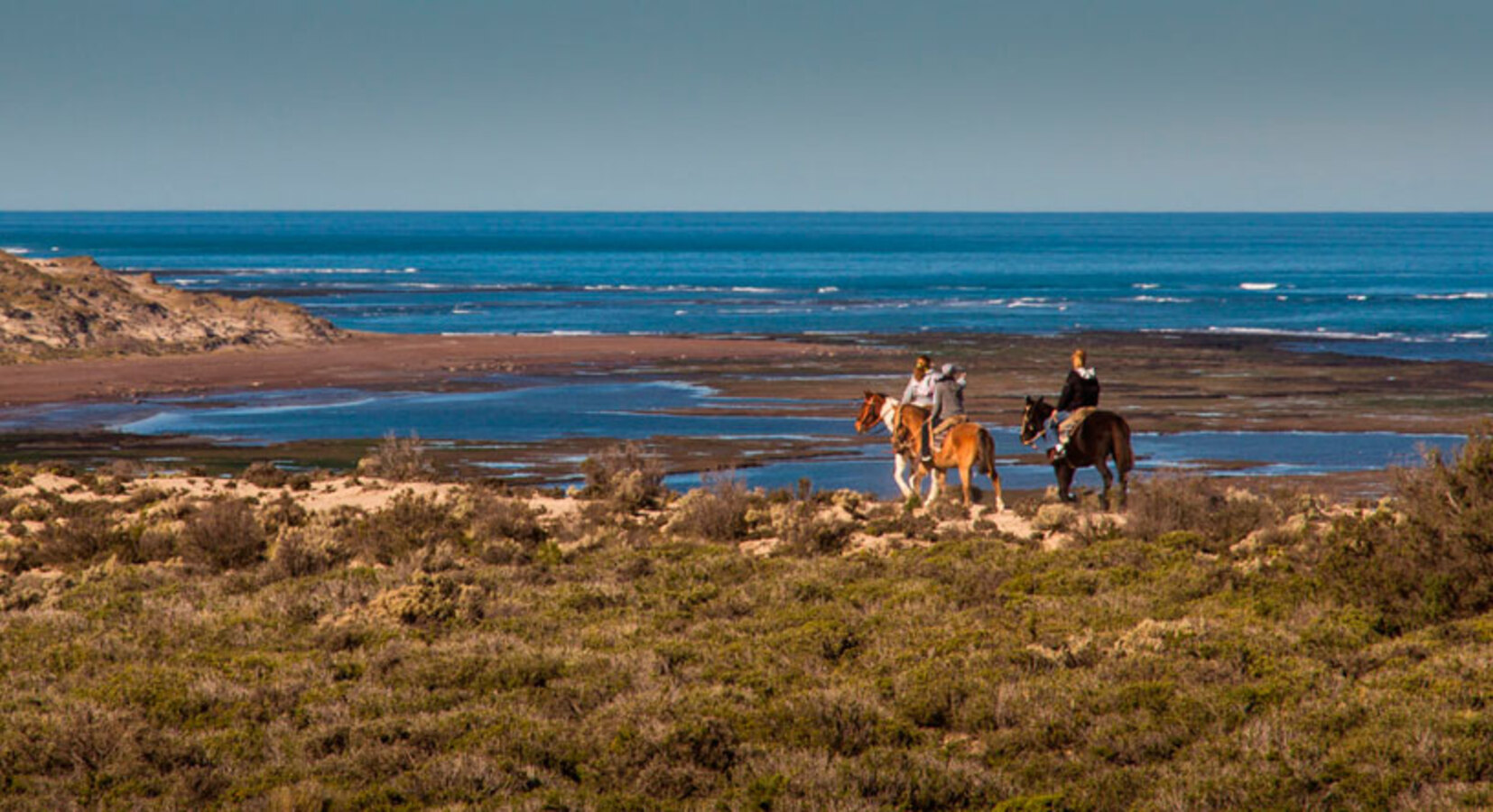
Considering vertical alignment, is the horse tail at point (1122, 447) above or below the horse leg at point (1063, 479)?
above

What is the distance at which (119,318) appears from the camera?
6662 centimetres

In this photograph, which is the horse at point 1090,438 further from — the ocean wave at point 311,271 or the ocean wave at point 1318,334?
the ocean wave at point 311,271

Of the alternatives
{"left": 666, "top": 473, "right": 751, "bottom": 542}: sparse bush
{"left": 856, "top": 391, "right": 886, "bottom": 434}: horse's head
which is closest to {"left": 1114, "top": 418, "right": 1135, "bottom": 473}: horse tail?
{"left": 856, "top": 391, "right": 886, "bottom": 434}: horse's head

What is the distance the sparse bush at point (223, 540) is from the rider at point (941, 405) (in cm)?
874

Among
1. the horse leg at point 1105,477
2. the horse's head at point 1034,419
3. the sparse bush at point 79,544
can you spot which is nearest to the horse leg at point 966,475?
the horse's head at point 1034,419

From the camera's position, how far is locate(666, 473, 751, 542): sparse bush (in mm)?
19859

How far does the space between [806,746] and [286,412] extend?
115ft

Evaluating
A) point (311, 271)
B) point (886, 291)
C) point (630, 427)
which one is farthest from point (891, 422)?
point (311, 271)

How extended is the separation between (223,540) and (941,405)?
942 cm

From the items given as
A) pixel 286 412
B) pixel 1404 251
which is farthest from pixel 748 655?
pixel 1404 251

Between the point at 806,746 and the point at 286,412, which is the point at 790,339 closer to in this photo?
the point at 286,412

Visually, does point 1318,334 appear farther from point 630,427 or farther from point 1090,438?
point 1090,438

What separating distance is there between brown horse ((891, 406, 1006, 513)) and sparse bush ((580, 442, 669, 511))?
4.05m

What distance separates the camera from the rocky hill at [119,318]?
6169cm
